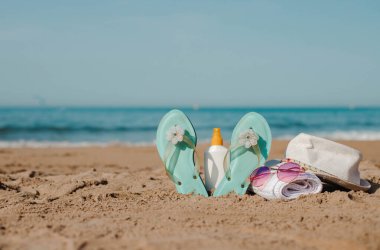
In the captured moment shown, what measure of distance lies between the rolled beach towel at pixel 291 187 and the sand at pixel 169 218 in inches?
3.4

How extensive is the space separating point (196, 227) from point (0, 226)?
111cm

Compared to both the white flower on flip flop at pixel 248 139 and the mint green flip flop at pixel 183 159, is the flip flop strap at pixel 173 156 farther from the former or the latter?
the white flower on flip flop at pixel 248 139

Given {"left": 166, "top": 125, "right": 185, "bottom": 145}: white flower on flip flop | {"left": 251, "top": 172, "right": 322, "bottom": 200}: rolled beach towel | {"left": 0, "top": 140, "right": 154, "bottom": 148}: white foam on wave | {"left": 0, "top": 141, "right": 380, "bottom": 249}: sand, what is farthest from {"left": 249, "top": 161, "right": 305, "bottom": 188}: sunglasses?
{"left": 0, "top": 140, "right": 154, "bottom": 148}: white foam on wave

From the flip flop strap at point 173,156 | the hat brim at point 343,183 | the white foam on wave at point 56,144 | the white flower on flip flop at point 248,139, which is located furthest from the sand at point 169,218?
the white foam on wave at point 56,144

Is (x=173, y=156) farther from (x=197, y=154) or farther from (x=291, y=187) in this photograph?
(x=291, y=187)

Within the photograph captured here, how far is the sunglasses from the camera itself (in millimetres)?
3043

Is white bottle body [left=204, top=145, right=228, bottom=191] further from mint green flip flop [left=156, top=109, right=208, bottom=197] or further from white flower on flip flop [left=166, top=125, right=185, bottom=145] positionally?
white flower on flip flop [left=166, top=125, right=185, bottom=145]

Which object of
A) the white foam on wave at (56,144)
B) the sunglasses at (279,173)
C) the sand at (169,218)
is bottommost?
the white foam on wave at (56,144)

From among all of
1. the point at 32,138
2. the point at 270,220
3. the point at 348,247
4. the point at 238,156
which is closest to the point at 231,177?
the point at 238,156

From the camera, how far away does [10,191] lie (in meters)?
3.66

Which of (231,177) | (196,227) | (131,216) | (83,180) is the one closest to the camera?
(196,227)

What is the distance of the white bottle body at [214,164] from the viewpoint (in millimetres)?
3281

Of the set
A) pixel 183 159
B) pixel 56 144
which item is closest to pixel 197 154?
pixel 183 159

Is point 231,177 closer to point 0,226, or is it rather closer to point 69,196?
point 69,196
